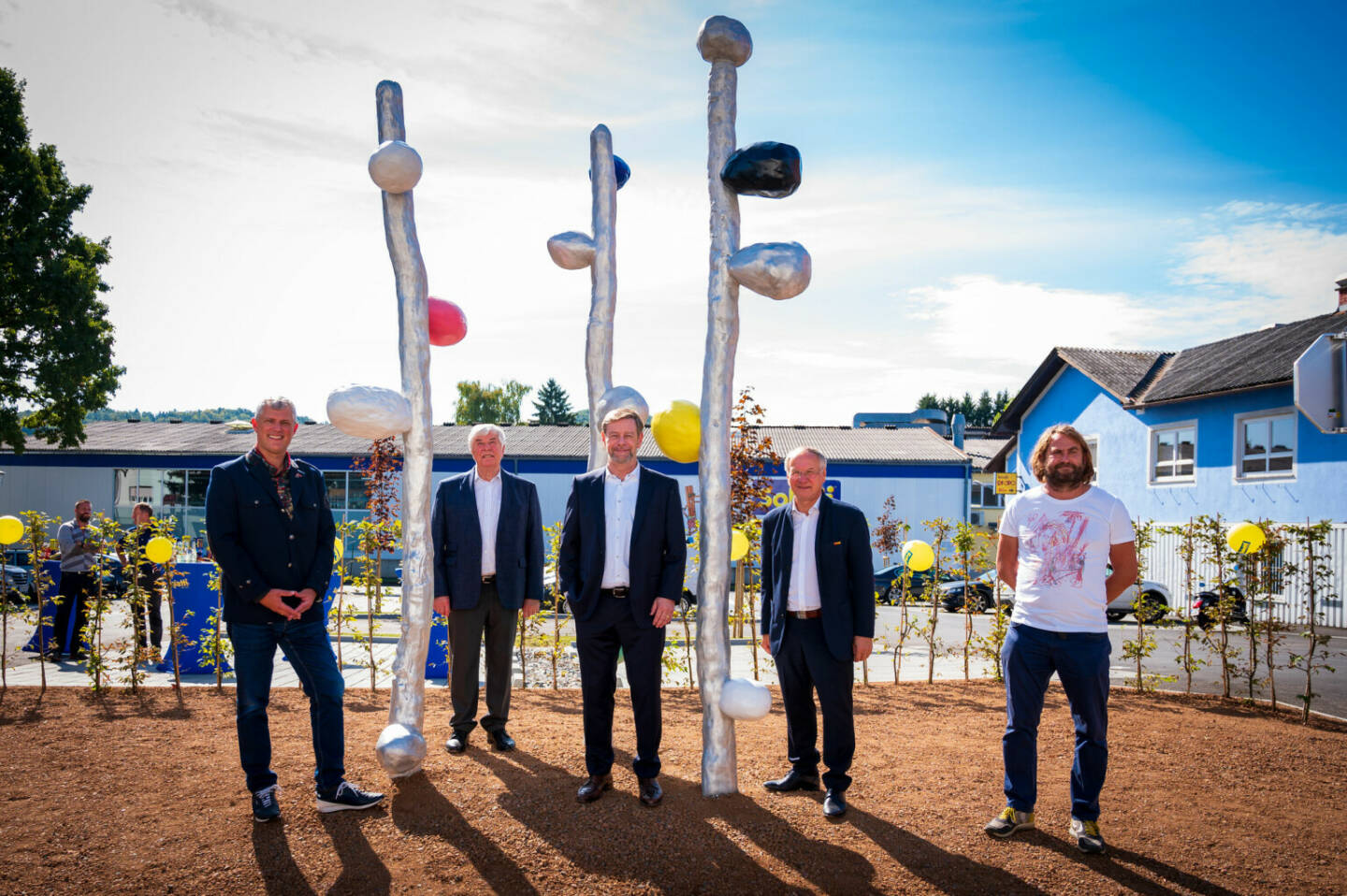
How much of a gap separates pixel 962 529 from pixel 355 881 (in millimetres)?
5570

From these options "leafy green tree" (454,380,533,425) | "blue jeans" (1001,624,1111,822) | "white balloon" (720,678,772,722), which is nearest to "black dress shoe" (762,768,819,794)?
"white balloon" (720,678,772,722)

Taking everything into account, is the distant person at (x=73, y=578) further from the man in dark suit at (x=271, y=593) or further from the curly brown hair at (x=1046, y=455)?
the curly brown hair at (x=1046, y=455)

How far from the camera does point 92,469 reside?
24172mm

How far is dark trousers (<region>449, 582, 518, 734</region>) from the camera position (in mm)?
4656

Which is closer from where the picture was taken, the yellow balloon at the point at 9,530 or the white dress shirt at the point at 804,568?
the white dress shirt at the point at 804,568

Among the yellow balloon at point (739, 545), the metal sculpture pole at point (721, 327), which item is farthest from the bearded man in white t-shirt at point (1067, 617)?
the yellow balloon at point (739, 545)

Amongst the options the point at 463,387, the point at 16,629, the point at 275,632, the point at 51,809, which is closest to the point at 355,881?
the point at 275,632

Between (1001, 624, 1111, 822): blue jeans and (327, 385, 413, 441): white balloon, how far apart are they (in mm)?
3119

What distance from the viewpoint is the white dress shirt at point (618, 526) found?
3.81m

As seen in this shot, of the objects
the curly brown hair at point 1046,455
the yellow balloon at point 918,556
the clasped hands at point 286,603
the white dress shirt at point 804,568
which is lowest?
the yellow balloon at point 918,556

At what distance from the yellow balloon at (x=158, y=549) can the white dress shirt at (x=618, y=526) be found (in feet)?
15.3

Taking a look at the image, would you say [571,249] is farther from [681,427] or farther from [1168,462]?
[1168,462]

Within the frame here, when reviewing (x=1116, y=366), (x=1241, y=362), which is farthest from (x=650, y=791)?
(x=1116, y=366)

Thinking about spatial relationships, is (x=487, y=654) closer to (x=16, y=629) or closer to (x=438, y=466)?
(x=16, y=629)
